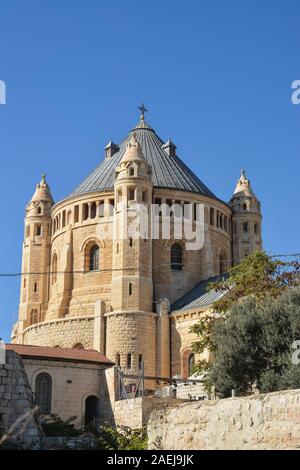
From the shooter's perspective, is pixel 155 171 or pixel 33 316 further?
pixel 33 316

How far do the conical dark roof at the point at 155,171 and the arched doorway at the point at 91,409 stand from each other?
60.8 feet

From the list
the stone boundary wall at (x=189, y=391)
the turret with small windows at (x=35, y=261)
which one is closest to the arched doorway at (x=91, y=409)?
the stone boundary wall at (x=189, y=391)

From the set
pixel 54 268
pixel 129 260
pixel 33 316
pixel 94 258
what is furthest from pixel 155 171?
pixel 33 316

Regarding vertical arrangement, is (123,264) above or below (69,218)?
below

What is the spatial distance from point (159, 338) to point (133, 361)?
2.50 metres

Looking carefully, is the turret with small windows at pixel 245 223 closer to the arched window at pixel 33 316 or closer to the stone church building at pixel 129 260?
the stone church building at pixel 129 260

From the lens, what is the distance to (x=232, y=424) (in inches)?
605

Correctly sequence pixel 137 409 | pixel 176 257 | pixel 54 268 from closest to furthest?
pixel 137 409, pixel 176 257, pixel 54 268

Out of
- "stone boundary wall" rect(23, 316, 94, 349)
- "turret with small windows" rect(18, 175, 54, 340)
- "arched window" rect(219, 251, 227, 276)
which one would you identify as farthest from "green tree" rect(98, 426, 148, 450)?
"turret with small windows" rect(18, 175, 54, 340)

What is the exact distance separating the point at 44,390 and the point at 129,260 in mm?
13332

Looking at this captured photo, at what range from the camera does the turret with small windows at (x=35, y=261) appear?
5641cm

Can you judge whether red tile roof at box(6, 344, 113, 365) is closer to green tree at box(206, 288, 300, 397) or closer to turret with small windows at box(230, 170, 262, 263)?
green tree at box(206, 288, 300, 397)

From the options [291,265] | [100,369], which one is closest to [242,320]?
[291,265]

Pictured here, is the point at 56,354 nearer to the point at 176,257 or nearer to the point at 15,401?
the point at 176,257
